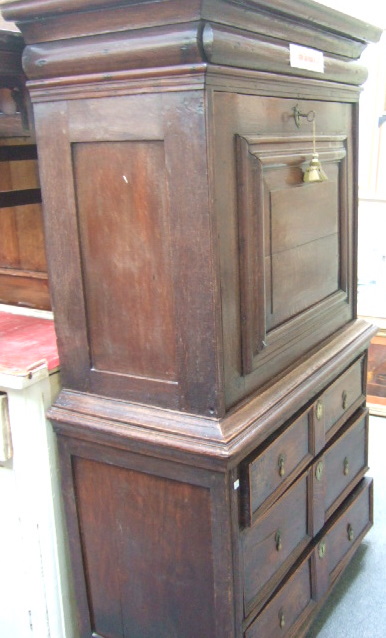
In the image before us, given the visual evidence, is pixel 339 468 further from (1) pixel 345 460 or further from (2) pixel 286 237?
(2) pixel 286 237

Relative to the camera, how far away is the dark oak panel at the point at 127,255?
1.23m

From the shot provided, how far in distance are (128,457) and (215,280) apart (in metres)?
0.44

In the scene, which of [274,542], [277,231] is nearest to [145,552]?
[274,542]

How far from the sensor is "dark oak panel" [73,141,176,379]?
4.05 ft

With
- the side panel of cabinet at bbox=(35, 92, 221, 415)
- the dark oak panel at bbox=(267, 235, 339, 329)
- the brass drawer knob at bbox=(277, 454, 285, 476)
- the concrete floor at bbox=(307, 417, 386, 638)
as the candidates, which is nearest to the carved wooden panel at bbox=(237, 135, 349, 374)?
the dark oak panel at bbox=(267, 235, 339, 329)

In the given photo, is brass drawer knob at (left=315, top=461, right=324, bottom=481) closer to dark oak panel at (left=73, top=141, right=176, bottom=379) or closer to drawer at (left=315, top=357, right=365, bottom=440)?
drawer at (left=315, top=357, right=365, bottom=440)

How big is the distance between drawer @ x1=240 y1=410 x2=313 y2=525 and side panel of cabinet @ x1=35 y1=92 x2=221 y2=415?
20cm

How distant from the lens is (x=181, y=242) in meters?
1.21

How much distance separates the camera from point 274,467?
1.47 m

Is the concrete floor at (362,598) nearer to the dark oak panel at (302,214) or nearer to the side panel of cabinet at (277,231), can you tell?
the side panel of cabinet at (277,231)

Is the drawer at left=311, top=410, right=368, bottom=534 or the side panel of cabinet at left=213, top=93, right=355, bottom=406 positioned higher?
the side panel of cabinet at left=213, top=93, right=355, bottom=406

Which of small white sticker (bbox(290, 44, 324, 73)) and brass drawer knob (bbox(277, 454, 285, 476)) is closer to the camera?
small white sticker (bbox(290, 44, 324, 73))

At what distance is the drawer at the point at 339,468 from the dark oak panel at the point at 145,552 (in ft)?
1.51

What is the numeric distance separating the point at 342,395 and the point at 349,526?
442 mm
